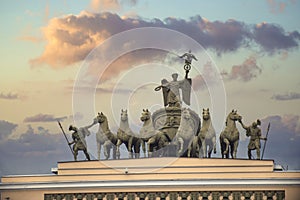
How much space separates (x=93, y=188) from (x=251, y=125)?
26.5 ft

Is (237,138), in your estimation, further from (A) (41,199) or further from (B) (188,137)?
(A) (41,199)

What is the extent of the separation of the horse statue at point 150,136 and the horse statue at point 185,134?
685 mm

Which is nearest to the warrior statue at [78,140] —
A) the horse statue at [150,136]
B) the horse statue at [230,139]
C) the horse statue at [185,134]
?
the horse statue at [150,136]

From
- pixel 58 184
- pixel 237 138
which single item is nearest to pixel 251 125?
pixel 237 138

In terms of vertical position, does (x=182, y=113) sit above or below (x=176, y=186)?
above

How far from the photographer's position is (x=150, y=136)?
69.0m

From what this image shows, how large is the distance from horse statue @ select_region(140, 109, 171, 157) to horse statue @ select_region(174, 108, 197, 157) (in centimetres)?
69

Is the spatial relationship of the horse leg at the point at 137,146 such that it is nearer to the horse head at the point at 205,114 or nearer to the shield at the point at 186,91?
the horse head at the point at 205,114

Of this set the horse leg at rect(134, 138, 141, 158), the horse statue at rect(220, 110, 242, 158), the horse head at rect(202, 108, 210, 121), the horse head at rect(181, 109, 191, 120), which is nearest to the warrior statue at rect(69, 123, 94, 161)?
the horse leg at rect(134, 138, 141, 158)

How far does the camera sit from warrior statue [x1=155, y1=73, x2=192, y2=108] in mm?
71250

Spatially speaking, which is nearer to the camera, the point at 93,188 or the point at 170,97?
the point at 93,188

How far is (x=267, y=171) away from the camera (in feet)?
218

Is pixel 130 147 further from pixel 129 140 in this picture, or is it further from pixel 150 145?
pixel 150 145

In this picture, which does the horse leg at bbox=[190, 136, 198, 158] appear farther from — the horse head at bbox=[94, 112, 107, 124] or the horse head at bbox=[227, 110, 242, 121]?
the horse head at bbox=[94, 112, 107, 124]
